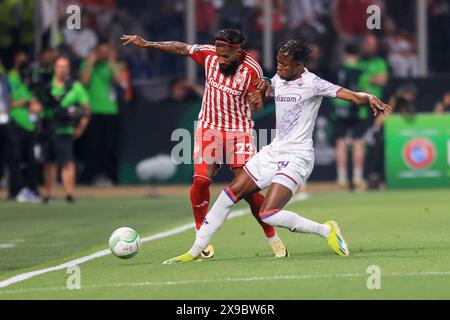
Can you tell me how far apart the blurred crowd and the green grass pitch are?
2.60 metres

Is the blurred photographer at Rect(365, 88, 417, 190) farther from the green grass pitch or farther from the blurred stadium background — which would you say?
the green grass pitch

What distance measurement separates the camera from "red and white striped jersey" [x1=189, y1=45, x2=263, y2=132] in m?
12.4

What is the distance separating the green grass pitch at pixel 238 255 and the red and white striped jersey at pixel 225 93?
121 cm

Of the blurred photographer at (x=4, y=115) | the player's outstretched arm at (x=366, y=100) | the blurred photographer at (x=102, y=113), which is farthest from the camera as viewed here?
the blurred photographer at (x=102, y=113)

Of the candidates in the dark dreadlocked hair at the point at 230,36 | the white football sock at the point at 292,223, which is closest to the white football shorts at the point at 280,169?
the white football sock at the point at 292,223

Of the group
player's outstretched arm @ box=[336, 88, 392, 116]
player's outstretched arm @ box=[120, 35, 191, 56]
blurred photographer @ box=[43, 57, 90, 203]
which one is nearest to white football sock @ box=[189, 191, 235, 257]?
player's outstretched arm @ box=[336, 88, 392, 116]

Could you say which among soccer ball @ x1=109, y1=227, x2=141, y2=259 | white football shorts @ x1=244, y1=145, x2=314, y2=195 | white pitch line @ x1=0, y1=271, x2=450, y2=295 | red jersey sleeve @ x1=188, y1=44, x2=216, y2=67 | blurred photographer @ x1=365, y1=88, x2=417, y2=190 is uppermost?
red jersey sleeve @ x1=188, y1=44, x2=216, y2=67

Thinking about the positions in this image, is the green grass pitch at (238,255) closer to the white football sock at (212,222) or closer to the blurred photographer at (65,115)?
the white football sock at (212,222)

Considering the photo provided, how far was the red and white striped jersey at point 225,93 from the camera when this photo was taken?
40.6ft

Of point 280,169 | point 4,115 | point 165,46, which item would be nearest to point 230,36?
point 165,46

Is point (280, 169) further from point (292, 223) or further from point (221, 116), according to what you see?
point (221, 116)

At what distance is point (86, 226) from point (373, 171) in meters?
8.63
